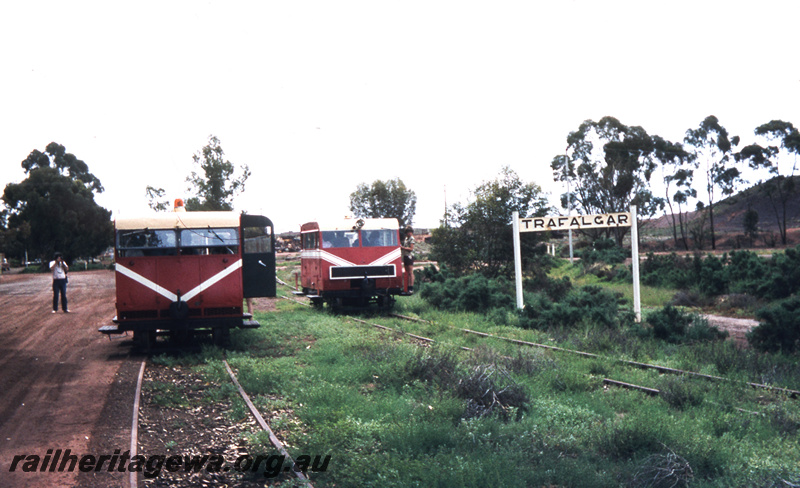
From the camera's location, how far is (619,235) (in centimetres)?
4631

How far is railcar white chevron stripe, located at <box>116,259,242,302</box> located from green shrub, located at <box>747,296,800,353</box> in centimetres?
1024

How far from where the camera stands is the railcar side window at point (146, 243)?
39.6 ft

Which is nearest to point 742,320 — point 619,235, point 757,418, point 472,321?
point 472,321

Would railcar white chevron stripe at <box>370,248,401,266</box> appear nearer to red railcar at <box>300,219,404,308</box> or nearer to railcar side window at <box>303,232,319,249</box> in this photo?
red railcar at <box>300,219,404,308</box>

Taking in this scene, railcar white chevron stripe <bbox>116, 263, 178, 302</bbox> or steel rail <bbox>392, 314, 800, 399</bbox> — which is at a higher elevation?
railcar white chevron stripe <bbox>116, 263, 178, 302</bbox>

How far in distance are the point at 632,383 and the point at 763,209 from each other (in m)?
87.4

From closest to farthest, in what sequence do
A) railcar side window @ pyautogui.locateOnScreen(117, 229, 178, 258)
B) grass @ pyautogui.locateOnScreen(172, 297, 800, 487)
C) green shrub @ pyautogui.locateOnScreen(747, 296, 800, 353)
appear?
grass @ pyautogui.locateOnScreen(172, 297, 800, 487)
green shrub @ pyautogui.locateOnScreen(747, 296, 800, 353)
railcar side window @ pyautogui.locateOnScreen(117, 229, 178, 258)

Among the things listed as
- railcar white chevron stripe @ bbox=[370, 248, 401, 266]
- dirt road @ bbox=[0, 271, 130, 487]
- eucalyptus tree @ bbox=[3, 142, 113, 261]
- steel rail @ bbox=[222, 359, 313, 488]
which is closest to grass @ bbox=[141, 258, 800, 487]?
steel rail @ bbox=[222, 359, 313, 488]

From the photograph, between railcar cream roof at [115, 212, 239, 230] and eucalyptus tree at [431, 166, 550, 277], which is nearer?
Answer: railcar cream roof at [115, 212, 239, 230]

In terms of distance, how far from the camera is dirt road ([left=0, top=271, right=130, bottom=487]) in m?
6.64

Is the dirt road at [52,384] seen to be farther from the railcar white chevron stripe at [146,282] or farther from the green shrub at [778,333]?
the green shrub at [778,333]

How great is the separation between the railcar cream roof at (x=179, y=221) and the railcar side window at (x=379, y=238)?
632cm

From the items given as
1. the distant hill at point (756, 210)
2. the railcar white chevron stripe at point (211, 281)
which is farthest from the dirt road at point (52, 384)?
the distant hill at point (756, 210)

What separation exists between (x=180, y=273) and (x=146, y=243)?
2.97 ft
